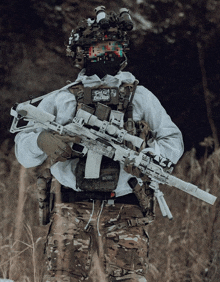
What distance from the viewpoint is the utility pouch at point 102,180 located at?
1620 millimetres

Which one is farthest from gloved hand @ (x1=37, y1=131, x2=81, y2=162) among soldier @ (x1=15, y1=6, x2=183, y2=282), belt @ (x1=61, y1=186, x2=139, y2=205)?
belt @ (x1=61, y1=186, x2=139, y2=205)

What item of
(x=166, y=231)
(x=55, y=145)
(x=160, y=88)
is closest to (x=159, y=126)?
(x=55, y=145)

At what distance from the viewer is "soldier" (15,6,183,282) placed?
1.62 m

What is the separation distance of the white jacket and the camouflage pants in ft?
0.27

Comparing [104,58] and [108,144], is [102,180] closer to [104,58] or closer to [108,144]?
[108,144]

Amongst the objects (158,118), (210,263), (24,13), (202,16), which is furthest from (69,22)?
(210,263)

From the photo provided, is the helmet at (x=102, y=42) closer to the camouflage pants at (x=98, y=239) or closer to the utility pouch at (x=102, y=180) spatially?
the utility pouch at (x=102, y=180)

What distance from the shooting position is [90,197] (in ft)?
5.49

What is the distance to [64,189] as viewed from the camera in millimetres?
1706

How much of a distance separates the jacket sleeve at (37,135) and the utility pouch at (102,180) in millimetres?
164

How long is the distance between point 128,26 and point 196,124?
910 millimetres

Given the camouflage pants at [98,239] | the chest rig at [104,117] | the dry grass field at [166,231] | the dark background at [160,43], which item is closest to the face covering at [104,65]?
the chest rig at [104,117]

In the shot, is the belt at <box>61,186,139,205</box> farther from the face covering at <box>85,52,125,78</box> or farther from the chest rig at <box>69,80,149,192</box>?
the face covering at <box>85,52,125,78</box>

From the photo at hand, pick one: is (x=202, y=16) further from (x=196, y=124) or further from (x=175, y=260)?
(x=175, y=260)
